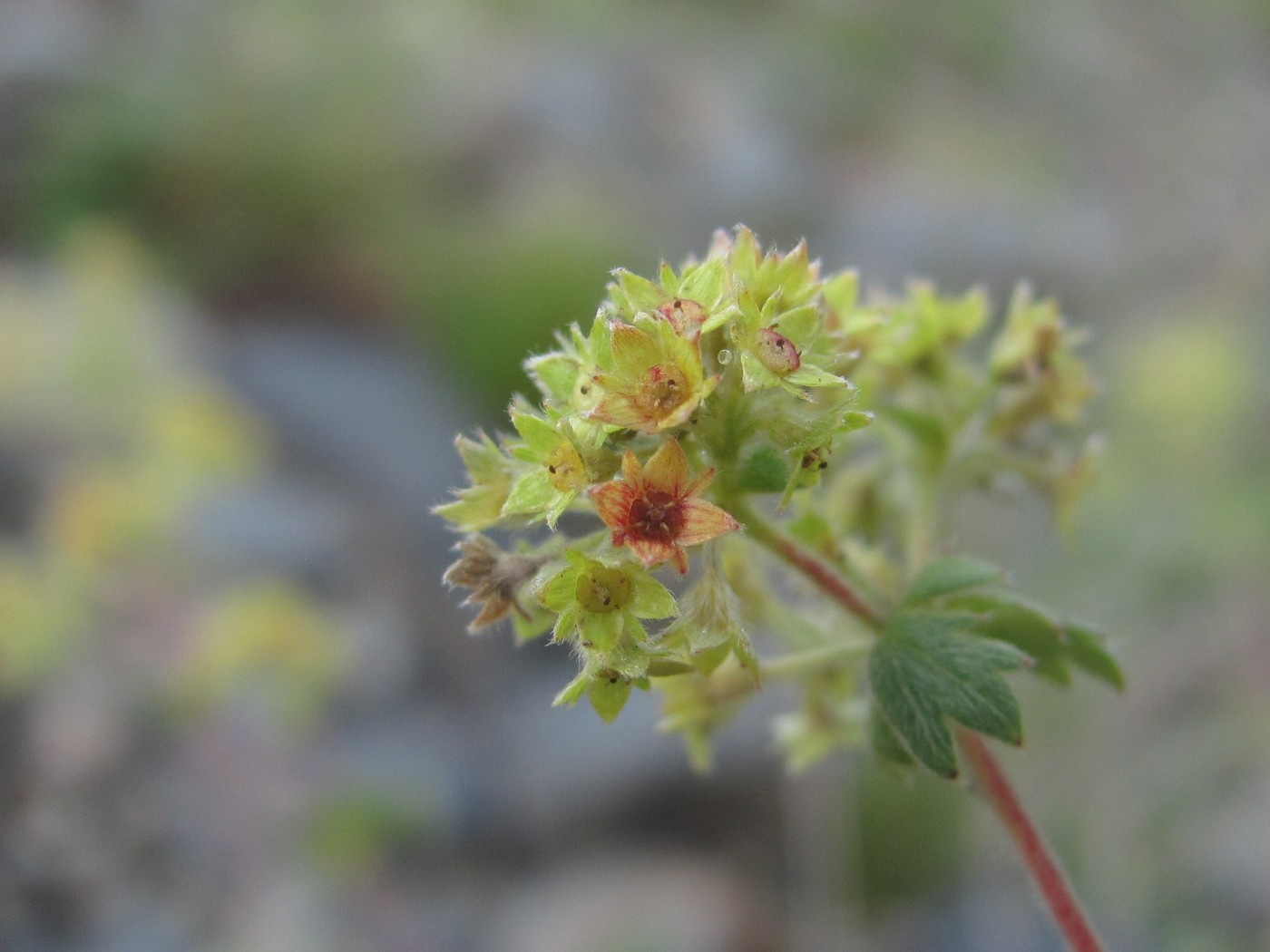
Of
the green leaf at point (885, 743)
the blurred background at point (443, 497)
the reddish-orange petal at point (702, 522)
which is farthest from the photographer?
the blurred background at point (443, 497)

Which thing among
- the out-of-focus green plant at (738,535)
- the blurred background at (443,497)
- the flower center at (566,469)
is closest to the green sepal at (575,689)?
the out-of-focus green plant at (738,535)

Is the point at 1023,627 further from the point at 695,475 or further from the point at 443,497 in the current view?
the point at 443,497

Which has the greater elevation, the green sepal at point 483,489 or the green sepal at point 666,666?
the green sepal at point 483,489

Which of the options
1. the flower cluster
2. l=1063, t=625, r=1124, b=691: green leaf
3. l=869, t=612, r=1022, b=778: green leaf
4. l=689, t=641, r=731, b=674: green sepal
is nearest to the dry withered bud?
the flower cluster

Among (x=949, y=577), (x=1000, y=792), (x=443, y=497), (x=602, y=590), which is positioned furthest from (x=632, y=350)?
(x=443, y=497)

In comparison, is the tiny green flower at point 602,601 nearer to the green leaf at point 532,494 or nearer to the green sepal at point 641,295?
the green leaf at point 532,494

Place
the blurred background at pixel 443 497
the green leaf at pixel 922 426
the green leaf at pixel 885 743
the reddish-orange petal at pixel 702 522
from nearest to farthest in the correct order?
the reddish-orange petal at pixel 702 522
the green leaf at pixel 885 743
the green leaf at pixel 922 426
the blurred background at pixel 443 497
